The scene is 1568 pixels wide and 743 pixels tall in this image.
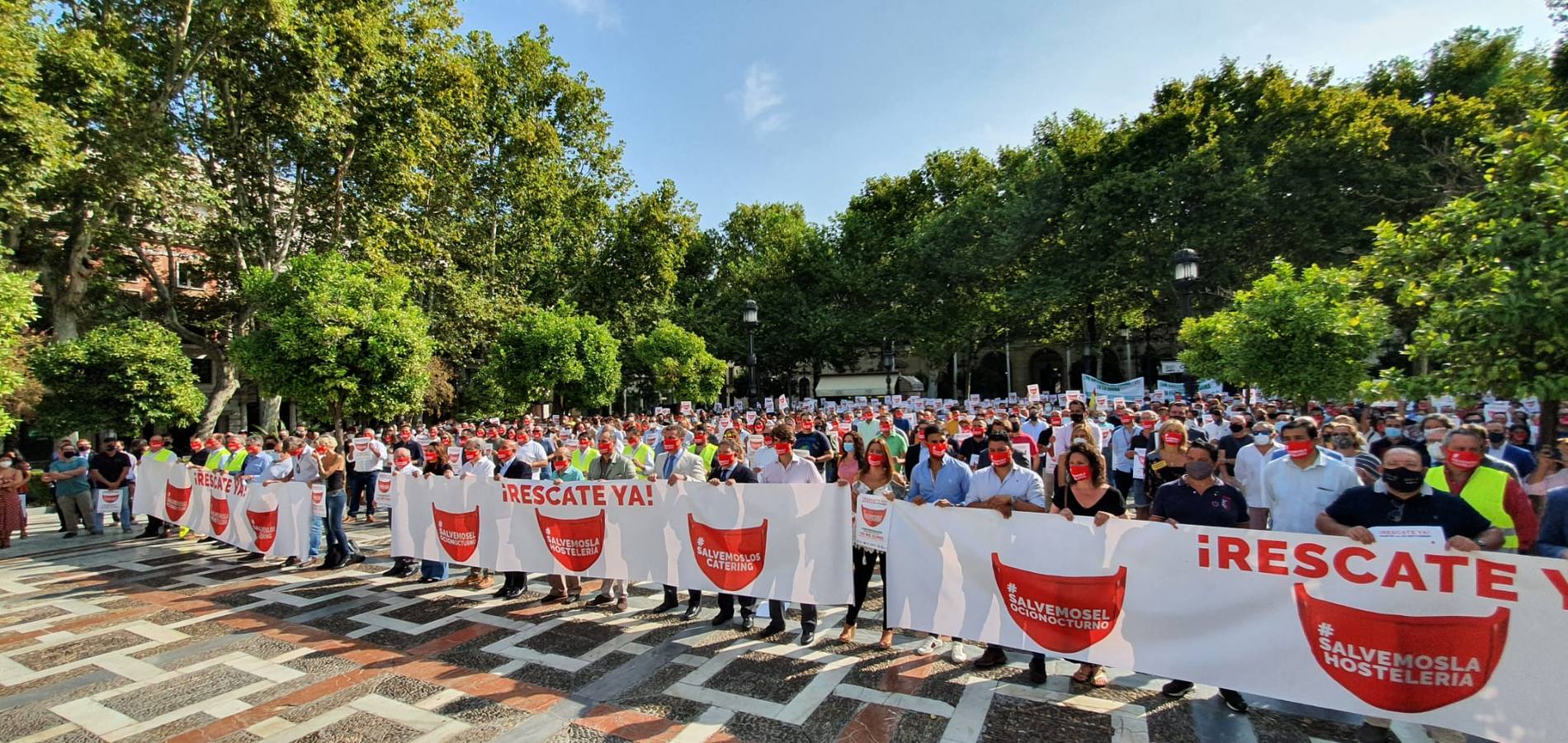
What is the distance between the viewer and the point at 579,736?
4250 mm

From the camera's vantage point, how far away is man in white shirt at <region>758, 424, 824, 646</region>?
227 inches

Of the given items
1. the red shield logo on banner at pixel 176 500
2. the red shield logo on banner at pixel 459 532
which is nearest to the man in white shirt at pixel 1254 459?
the red shield logo on banner at pixel 459 532

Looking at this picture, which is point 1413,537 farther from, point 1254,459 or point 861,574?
point 861,574

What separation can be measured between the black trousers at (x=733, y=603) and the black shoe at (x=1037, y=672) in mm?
2371

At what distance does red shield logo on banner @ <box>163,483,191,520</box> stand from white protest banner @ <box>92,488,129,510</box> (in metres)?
1.51

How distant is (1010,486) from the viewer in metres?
5.33

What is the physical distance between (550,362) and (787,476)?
20279 millimetres

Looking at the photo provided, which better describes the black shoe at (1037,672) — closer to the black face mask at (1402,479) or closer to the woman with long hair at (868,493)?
the woman with long hair at (868,493)

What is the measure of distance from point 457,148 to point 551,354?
924cm

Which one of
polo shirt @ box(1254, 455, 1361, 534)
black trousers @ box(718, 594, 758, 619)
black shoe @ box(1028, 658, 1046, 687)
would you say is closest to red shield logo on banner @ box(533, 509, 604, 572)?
black trousers @ box(718, 594, 758, 619)

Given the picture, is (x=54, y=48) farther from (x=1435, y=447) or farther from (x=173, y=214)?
(x=1435, y=447)

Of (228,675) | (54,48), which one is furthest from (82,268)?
(228,675)

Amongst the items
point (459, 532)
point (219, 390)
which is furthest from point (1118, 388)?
point (219, 390)

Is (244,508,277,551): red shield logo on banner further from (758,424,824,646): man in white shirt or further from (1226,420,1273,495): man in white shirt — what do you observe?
(1226,420,1273,495): man in white shirt
